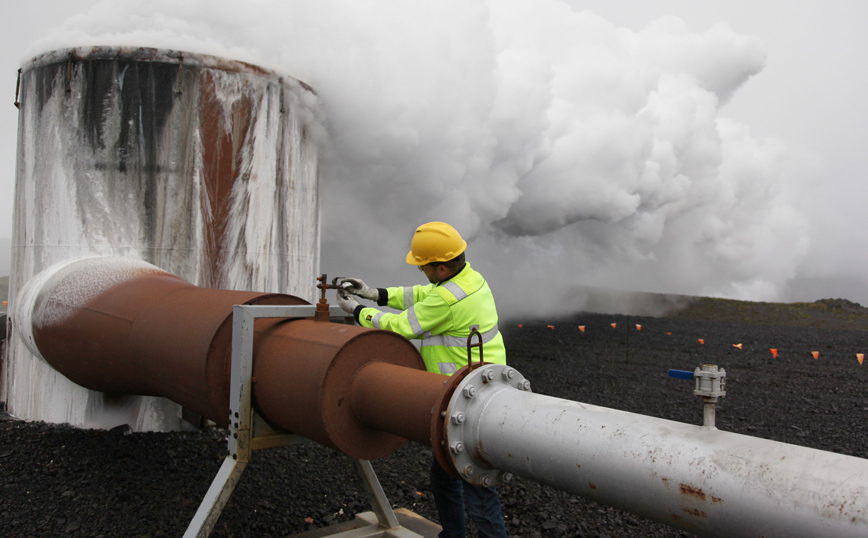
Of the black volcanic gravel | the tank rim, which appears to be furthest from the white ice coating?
the tank rim

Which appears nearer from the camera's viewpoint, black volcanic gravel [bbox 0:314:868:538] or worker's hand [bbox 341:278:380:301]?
worker's hand [bbox 341:278:380:301]

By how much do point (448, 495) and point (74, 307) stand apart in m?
2.57

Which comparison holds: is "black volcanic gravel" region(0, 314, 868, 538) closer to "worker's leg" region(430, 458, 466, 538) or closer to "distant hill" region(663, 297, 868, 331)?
"worker's leg" region(430, 458, 466, 538)

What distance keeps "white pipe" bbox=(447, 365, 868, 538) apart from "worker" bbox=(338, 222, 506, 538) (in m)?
0.97

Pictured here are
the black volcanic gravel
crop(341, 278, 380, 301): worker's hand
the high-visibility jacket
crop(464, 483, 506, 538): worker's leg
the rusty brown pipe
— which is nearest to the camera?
the rusty brown pipe

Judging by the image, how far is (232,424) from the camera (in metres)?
2.54

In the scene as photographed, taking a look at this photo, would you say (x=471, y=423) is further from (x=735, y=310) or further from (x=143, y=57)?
(x=735, y=310)

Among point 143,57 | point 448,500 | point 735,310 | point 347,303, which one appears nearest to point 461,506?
point 448,500

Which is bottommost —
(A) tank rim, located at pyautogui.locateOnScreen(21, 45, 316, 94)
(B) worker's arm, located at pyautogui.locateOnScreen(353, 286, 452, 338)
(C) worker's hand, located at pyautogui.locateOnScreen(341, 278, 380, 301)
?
(B) worker's arm, located at pyautogui.locateOnScreen(353, 286, 452, 338)

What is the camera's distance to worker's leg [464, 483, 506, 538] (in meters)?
2.79

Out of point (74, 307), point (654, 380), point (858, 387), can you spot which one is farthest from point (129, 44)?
point (858, 387)

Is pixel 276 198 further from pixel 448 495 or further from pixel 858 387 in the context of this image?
pixel 858 387

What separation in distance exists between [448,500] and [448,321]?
35.8 inches

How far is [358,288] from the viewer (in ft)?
10.7
